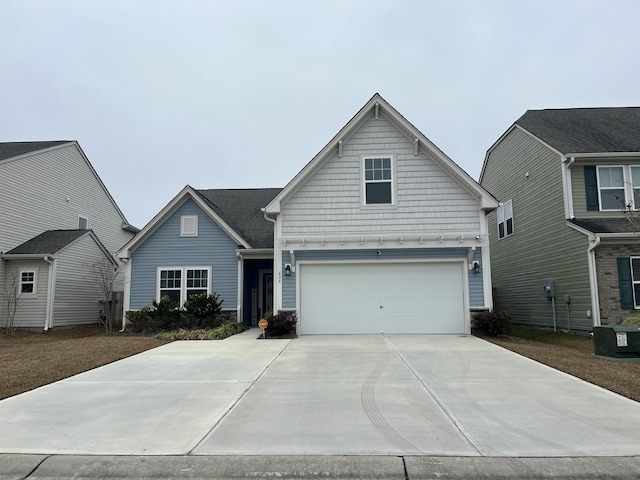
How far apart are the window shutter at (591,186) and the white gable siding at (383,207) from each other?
417cm

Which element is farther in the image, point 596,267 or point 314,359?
point 596,267

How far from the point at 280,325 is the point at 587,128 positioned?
13.7 m

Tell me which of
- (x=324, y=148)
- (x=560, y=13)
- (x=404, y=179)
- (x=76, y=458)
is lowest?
(x=76, y=458)

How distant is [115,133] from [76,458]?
36060mm

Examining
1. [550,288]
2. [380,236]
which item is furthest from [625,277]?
[380,236]

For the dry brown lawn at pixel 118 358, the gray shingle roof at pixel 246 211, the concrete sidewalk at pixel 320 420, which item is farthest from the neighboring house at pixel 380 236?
the concrete sidewalk at pixel 320 420

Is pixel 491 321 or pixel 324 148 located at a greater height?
pixel 324 148

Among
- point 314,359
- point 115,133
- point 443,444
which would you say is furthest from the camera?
point 115,133

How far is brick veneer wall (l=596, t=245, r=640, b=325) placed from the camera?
1322 centimetres

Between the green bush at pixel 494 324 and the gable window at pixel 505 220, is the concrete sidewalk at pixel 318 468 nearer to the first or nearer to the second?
the green bush at pixel 494 324

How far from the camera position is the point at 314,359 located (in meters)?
9.12

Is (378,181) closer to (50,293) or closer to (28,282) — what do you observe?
(50,293)

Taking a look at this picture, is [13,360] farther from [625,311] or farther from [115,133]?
[115,133]

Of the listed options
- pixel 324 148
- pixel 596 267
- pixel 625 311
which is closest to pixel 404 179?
pixel 324 148
